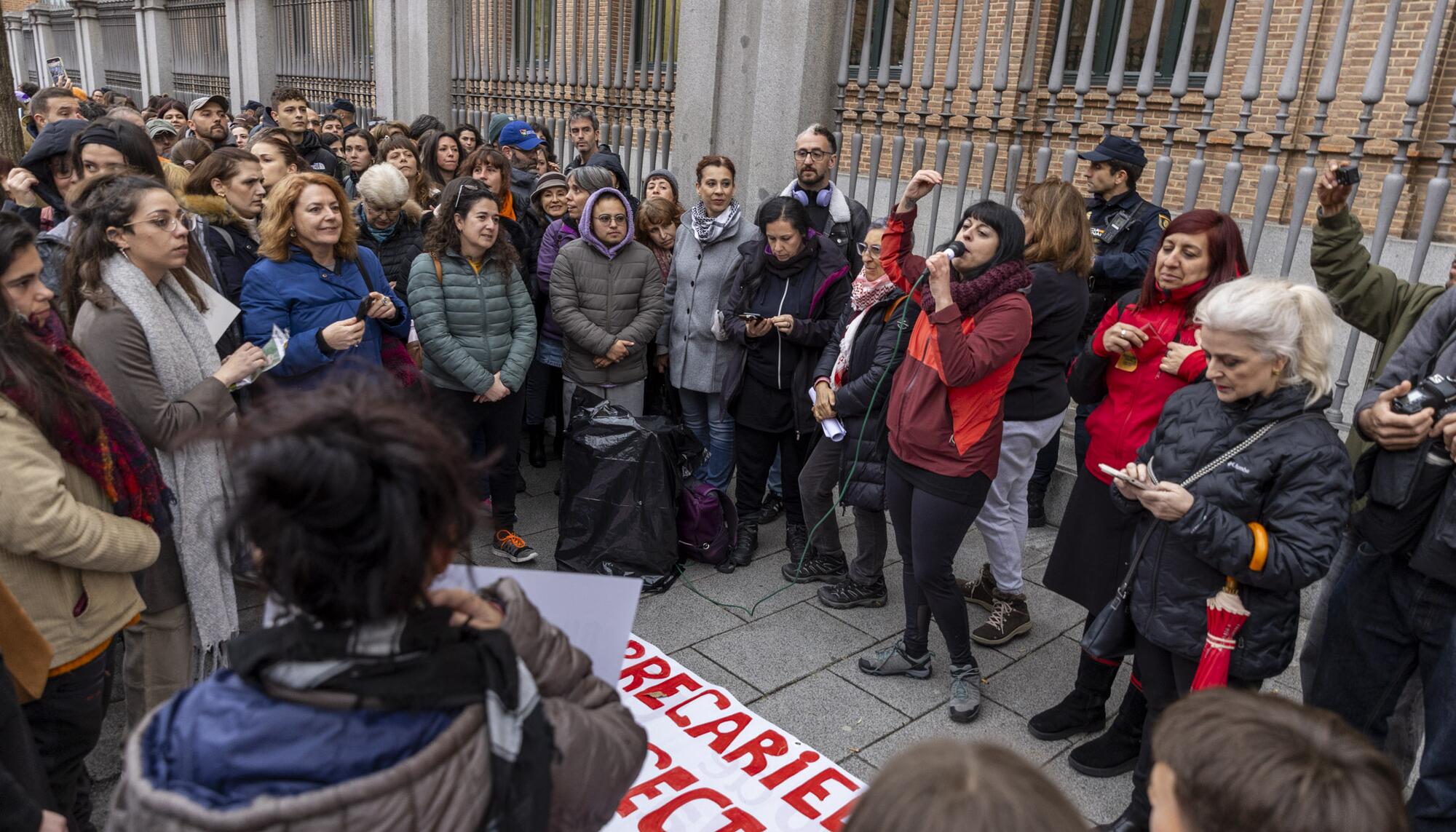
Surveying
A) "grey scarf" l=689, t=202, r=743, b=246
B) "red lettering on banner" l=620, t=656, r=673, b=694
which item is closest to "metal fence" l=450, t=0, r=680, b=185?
"grey scarf" l=689, t=202, r=743, b=246

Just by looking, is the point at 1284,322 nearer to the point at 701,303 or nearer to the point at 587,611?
the point at 587,611

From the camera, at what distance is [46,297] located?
2.45 meters

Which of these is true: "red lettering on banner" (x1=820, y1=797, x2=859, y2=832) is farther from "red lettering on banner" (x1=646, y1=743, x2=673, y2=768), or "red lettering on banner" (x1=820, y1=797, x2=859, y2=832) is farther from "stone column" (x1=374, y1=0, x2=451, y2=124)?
"stone column" (x1=374, y1=0, x2=451, y2=124)

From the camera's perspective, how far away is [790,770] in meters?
3.27

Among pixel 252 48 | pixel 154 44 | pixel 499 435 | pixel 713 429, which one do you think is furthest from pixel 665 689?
pixel 154 44

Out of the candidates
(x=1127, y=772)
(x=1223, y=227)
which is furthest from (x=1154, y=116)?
(x=1127, y=772)

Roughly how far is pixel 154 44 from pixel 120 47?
363cm

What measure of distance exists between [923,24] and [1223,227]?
29.5 feet

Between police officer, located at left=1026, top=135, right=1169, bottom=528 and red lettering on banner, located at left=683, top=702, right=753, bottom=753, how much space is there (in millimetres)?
2598

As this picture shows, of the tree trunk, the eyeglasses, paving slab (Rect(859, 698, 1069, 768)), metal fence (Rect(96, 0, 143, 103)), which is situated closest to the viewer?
the eyeglasses

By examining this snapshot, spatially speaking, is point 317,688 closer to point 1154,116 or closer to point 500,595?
point 500,595

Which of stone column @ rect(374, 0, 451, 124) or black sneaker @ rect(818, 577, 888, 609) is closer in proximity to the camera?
black sneaker @ rect(818, 577, 888, 609)

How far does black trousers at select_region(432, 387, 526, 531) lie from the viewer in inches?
190

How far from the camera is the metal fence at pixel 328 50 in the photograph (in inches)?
524
